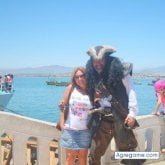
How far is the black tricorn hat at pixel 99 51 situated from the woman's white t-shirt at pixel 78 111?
0.55m

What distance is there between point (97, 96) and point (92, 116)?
0.90 feet

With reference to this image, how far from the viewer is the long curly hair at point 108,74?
494 cm

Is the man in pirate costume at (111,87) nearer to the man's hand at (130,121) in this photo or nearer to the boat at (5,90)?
the man's hand at (130,121)

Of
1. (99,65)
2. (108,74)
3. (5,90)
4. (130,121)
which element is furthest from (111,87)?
(5,90)

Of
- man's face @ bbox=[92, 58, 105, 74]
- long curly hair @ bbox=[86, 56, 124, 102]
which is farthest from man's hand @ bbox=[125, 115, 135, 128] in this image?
man's face @ bbox=[92, 58, 105, 74]

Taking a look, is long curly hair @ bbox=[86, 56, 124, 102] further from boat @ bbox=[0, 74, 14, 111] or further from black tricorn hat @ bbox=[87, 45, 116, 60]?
boat @ bbox=[0, 74, 14, 111]

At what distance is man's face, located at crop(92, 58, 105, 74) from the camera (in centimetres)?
492

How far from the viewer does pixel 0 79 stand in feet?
96.9

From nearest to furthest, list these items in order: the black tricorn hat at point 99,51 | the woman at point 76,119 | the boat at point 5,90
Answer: the black tricorn hat at point 99,51 → the woman at point 76,119 → the boat at point 5,90

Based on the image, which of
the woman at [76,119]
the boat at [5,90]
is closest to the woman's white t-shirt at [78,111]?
the woman at [76,119]

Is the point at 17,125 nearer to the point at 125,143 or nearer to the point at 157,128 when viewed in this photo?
the point at 125,143

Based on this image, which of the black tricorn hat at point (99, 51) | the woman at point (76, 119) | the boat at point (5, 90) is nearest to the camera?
the black tricorn hat at point (99, 51)

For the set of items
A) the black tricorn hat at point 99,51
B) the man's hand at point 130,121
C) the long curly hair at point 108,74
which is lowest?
the man's hand at point 130,121

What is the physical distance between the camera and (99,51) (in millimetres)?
4918
